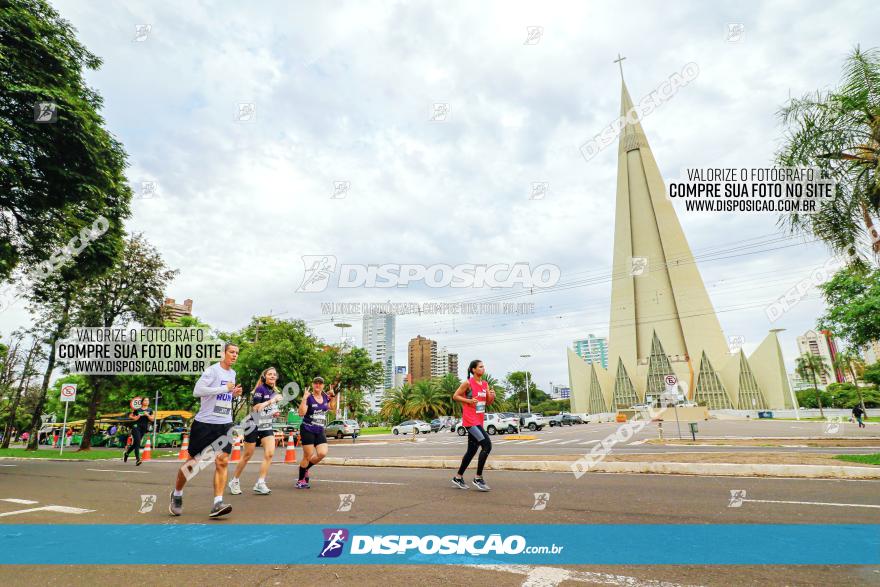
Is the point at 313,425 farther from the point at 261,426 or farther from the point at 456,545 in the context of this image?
the point at 456,545

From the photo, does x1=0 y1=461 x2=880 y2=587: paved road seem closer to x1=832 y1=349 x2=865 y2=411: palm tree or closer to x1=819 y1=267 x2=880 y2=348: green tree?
x1=819 y1=267 x2=880 y2=348: green tree

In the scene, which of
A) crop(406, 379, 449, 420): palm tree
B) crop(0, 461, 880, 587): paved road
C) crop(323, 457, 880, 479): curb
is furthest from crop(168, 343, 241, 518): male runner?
crop(406, 379, 449, 420): palm tree

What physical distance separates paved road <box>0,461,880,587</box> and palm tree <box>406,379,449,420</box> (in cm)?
5792

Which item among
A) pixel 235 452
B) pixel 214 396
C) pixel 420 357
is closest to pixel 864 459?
pixel 214 396

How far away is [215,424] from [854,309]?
22.4 meters

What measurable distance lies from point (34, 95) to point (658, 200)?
3548 inches

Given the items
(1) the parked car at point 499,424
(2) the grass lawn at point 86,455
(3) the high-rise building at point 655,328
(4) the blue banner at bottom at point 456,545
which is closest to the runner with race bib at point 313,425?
(4) the blue banner at bottom at point 456,545

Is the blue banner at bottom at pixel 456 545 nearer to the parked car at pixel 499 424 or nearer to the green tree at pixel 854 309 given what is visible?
the green tree at pixel 854 309

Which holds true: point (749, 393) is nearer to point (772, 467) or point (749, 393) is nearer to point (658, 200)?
point (658, 200)

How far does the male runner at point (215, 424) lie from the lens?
5.57 m

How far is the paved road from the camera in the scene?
3318 mm

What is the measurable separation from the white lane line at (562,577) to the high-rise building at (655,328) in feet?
266

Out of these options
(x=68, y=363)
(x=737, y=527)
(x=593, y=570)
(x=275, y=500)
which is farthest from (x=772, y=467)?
(x=68, y=363)

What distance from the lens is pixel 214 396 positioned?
19.0 ft
